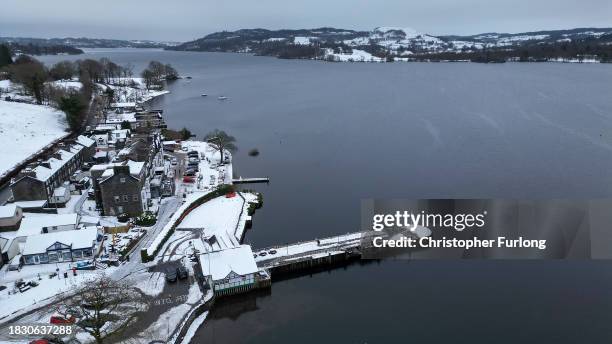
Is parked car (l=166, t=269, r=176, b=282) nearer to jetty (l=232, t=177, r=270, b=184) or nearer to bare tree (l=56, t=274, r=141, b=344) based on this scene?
bare tree (l=56, t=274, r=141, b=344)

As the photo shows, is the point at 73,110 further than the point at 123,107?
No

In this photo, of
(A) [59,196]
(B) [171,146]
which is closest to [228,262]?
(A) [59,196]

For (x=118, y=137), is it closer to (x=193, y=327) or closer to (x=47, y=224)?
(x=47, y=224)

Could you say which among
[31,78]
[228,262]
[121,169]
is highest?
[31,78]

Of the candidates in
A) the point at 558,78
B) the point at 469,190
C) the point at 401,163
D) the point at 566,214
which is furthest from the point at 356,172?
the point at 558,78

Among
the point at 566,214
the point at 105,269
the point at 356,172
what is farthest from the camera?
the point at 356,172

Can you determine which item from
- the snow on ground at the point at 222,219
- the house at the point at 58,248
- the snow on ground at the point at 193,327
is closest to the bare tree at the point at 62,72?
the snow on ground at the point at 222,219

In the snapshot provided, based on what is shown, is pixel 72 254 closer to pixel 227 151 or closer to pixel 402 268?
pixel 402 268
